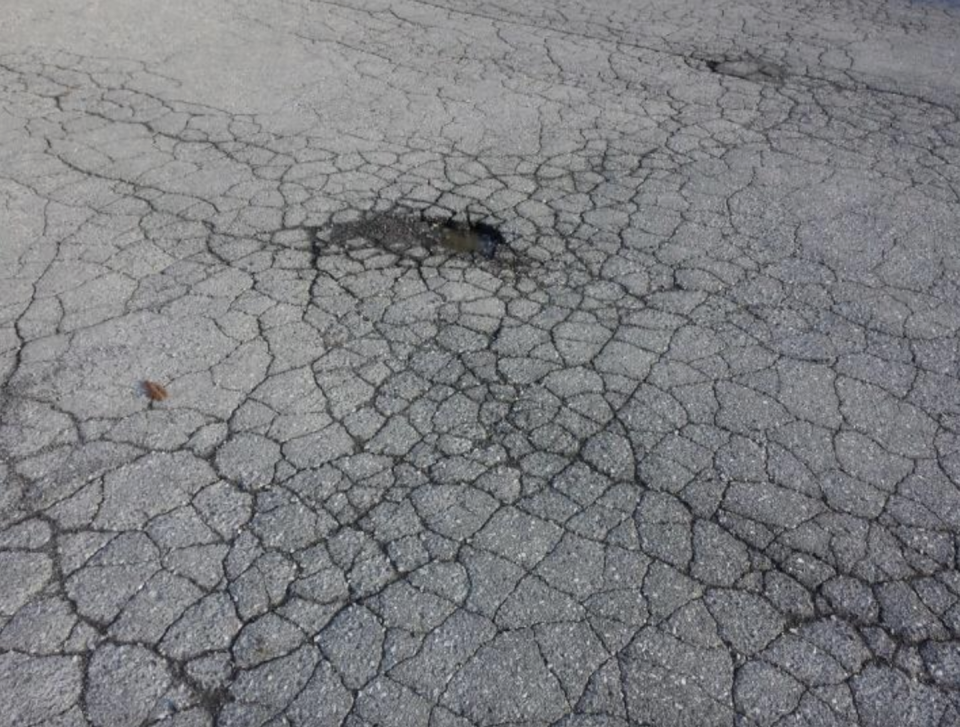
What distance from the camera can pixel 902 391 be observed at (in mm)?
3953

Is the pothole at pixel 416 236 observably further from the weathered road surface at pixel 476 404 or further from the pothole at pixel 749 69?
the pothole at pixel 749 69

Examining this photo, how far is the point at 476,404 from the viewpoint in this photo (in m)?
3.79

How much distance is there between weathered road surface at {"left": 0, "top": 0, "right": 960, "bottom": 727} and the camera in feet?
9.24

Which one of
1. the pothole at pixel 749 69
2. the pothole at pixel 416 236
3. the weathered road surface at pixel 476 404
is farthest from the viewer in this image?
the pothole at pixel 749 69

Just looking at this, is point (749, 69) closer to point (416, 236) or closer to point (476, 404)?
point (416, 236)

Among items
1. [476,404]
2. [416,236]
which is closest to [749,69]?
[416,236]

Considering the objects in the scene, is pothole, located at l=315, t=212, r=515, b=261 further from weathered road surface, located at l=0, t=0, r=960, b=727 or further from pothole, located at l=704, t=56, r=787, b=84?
pothole, located at l=704, t=56, r=787, b=84

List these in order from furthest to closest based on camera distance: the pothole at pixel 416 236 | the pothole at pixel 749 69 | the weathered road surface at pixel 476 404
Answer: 1. the pothole at pixel 749 69
2. the pothole at pixel 416 236
3. the weathered road surface at pixel 476 404

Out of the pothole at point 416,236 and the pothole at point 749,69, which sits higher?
the pothole at point 749,69

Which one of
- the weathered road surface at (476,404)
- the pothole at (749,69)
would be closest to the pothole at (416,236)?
the weathered road surface at (476,404)

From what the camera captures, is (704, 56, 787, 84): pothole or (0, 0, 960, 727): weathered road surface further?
(704, 56, 787, 84): pothole

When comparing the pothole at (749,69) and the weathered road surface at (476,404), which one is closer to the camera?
the weathered road surface at (476,404)

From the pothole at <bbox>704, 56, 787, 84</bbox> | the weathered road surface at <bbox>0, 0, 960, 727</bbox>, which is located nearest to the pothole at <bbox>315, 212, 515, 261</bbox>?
the weathered road surface at <bbox>0, 0, 960, 727</bbox>

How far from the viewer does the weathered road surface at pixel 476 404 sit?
282 cm
